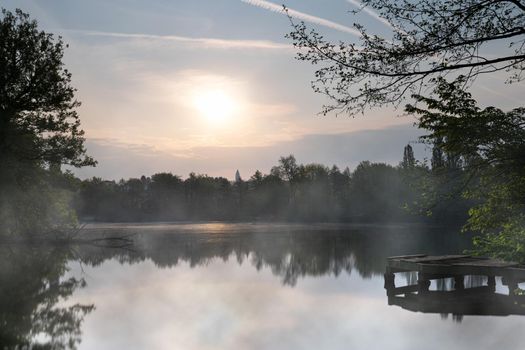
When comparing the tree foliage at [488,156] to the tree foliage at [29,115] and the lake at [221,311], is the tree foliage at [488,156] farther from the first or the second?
the tree foliage at [29,115]

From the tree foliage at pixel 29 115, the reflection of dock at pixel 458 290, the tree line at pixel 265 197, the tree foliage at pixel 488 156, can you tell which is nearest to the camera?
the tree foliage at pixel 488 156

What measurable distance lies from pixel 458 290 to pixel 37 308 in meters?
14.1

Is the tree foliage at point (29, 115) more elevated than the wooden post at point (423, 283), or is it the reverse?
the tree foliage at point (29, 115)

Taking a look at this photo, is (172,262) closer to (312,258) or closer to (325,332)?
(312,258)

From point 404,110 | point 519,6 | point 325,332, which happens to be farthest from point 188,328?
point 519,6

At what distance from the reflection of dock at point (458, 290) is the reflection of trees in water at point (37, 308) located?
10.4 metres

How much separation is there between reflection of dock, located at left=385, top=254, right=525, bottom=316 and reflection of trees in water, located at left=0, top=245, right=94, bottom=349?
10.4 m

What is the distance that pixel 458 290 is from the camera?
18.0 meters

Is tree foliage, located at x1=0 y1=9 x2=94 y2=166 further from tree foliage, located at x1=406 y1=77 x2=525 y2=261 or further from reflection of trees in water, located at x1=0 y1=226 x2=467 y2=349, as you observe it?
tree foliage, located at x1=406 y1=77 x2=525 y2=261

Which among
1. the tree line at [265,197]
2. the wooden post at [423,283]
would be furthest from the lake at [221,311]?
the tree line at [265,197]

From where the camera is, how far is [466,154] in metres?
11.7

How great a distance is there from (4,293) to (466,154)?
1536 cm

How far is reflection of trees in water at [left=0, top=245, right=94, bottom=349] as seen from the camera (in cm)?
1159

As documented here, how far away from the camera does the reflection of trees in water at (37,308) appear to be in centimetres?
1159
